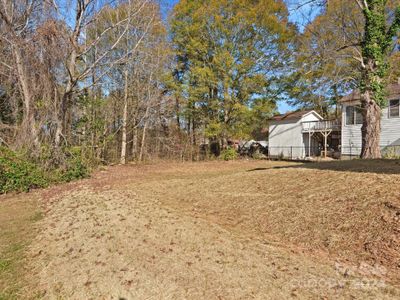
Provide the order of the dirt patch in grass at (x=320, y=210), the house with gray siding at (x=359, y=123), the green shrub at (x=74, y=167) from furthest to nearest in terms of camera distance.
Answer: the house with gray siding at (x=359, y=123), the green shrub at (x=74, y=167), the dirt patch in grass at (x=320, y=210)

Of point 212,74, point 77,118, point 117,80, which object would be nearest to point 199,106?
point 212,74

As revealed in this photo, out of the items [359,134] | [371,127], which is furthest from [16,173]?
[359,134]

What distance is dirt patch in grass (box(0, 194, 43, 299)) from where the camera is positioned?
306cm

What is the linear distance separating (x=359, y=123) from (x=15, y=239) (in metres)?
20.6

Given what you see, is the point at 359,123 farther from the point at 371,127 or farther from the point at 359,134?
the point at 371,127

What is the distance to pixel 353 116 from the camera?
19.5m

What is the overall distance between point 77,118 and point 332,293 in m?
12.9

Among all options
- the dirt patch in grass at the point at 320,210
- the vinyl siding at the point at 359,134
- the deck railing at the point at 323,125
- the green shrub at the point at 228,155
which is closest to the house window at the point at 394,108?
the vinyl siding at the point at 359,134

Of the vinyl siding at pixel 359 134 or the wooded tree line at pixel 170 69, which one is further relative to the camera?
the vinyl siding at pixel 359 134

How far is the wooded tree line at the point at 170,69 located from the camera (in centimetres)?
1021

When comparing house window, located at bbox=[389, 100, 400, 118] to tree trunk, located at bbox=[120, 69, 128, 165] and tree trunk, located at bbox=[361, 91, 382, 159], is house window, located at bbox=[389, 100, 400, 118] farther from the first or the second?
tree trunk, located at bbox=[120, 69, 128, 165]

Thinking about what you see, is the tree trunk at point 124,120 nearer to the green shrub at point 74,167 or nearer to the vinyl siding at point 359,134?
the green shrub at point 74,167

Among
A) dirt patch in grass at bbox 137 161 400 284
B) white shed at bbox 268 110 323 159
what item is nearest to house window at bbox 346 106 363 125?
white shed at bbox 268 110 323 159

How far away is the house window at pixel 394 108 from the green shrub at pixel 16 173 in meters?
19.8
